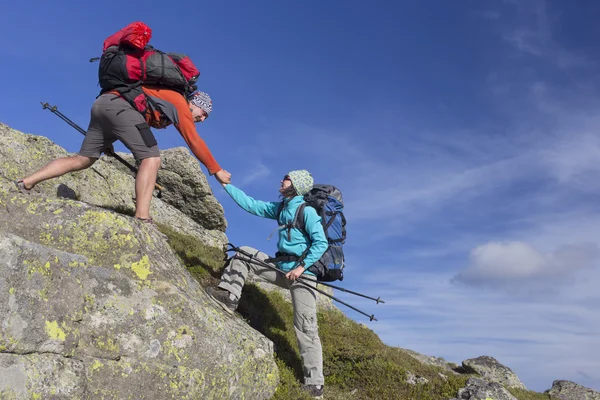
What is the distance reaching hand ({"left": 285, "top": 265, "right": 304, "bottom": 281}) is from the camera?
9.86m

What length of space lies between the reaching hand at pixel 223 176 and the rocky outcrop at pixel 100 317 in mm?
2066

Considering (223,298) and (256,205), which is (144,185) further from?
(223,298)

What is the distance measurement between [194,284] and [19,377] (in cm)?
342

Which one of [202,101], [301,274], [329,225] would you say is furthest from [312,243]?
[202,101]

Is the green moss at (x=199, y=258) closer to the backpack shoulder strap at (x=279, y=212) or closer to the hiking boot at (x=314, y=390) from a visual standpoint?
the backpack shoulder strap at (x=279, y=212)

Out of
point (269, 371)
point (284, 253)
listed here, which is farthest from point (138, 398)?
point (284, 253)

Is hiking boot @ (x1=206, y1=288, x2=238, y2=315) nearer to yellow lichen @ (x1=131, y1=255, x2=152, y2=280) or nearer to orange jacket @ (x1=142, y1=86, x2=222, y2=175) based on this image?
yellow lichen @ (x1=131, y1=255, x2=152, y2=280)

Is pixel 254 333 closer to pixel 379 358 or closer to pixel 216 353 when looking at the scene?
pixel 216 353

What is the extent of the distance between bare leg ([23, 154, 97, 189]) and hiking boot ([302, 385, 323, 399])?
637 centimetres

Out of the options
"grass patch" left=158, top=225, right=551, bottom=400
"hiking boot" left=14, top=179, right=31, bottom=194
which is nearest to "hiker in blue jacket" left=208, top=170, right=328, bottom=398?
"grass patch" left=158, top=225, right=551, bottom=400

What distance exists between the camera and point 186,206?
21047 mm

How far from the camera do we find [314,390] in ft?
33.6

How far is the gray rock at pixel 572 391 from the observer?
19875mm

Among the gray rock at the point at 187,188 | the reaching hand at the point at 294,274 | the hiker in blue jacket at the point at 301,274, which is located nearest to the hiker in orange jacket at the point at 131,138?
the hiker in blue jacket at the point at 301,274
